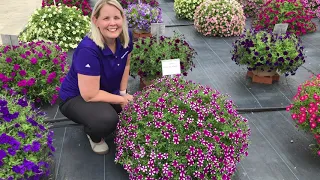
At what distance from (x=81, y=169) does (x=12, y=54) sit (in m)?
1.69

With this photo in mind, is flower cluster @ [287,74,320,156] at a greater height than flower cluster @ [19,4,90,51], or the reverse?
flower cluster @ [19,4,90,51]

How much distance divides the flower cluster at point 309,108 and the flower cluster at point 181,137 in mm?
552

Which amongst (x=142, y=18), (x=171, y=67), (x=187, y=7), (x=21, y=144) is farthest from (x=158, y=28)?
(x=187, y=7)

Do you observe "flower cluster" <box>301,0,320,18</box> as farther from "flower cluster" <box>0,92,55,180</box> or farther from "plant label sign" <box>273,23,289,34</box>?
"flower cluster" <box>0,92,55,180</box>

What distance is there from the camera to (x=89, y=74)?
7.72ft

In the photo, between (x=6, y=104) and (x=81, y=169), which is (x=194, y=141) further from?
(x=6, y=104)

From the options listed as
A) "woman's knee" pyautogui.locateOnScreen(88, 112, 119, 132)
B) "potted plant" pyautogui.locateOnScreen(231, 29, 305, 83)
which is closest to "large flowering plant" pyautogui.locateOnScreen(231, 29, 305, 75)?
"potted plant" pyautogui.locateOnScreen(231, 29, 305, 83)

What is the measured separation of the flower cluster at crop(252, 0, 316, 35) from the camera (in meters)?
5.77

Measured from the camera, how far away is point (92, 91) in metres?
2.43

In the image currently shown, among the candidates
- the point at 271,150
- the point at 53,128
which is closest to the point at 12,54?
the point at 53,128

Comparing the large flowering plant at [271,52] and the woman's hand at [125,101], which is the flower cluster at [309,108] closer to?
the large flowering plant at [271,52]

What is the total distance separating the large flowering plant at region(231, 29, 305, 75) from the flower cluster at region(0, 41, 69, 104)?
2353mm

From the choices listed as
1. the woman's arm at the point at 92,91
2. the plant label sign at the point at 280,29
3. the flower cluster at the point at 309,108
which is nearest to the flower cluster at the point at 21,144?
the woman's arm at the point at 92,91

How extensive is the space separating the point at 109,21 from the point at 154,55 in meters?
1.18
